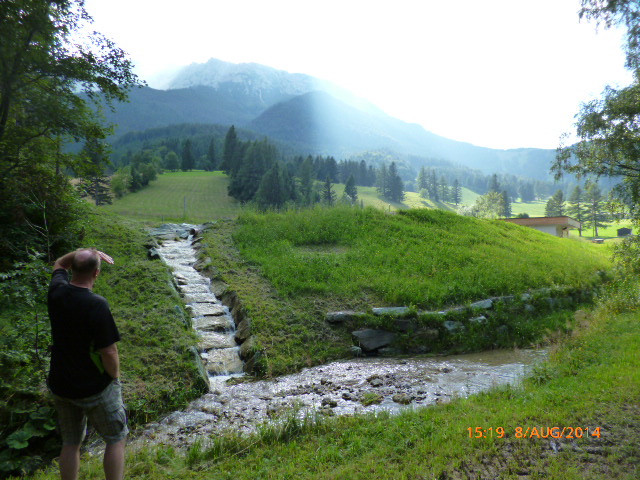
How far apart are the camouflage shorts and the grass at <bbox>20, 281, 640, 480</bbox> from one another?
1124 mm

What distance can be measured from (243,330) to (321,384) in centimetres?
306

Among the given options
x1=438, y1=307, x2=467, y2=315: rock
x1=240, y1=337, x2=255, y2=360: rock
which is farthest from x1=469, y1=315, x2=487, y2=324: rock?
x1=240, y1=337, x2=255, y2=360: rock

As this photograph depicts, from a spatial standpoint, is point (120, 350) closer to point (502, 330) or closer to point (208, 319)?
point (208, 319)

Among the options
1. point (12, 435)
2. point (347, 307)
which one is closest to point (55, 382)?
point (12, 435)

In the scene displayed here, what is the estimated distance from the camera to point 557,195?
104 m

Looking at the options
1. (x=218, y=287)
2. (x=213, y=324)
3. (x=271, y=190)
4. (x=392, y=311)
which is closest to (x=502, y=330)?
(x=392, y=311)

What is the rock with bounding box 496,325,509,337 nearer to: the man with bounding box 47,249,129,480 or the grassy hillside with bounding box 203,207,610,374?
the grassy hillside with bounding box 203,207,610,374

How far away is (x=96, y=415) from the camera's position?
3.69m

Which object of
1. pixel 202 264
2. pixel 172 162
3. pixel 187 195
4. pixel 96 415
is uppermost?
pixel 172 162

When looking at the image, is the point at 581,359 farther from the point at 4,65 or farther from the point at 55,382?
the point at 4,65

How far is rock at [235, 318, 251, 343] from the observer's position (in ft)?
32.3

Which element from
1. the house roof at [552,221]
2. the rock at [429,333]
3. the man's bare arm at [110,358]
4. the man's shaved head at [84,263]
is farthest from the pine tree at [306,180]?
the man's bare arm at [110,358]

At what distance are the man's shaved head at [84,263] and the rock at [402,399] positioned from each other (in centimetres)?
604

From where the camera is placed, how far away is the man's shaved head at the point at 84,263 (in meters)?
3.63
